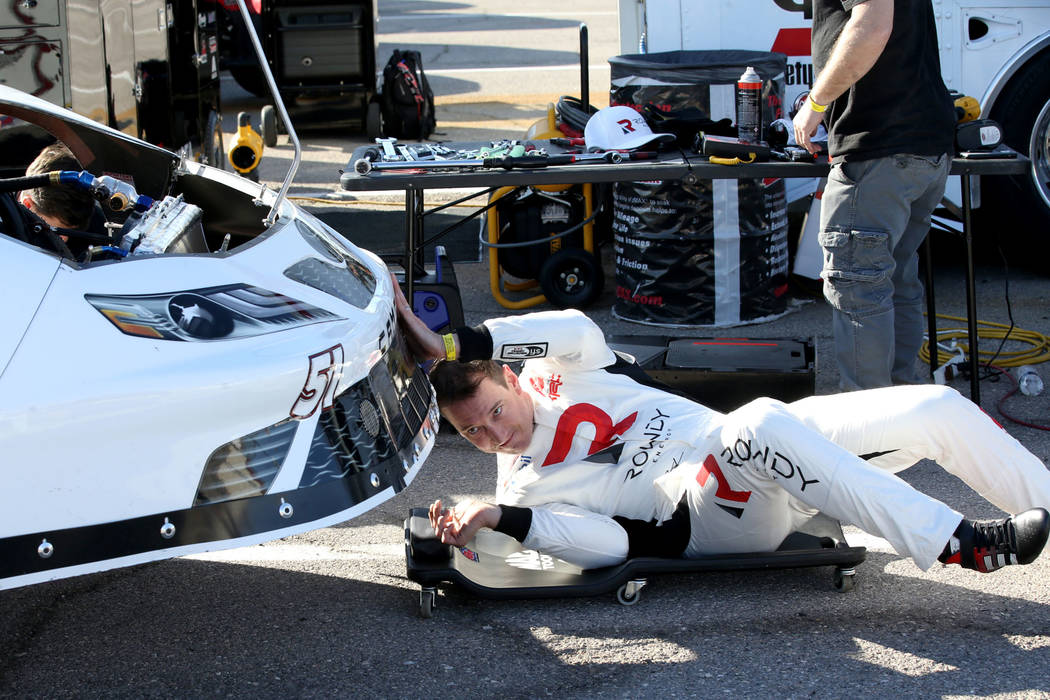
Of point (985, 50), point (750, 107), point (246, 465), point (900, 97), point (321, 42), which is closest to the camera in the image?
point (246, 465)

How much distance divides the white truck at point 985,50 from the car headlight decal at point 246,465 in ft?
14.0

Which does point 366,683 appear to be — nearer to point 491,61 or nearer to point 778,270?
point 778,270

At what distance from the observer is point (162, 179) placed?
362cm

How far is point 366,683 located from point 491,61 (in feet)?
41.5

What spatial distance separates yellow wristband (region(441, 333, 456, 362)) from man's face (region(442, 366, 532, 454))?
0.38 feet

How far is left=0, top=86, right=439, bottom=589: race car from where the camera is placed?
2.31m

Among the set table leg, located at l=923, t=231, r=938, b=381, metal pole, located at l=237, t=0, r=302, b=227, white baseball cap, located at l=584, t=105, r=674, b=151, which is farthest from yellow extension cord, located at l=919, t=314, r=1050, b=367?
metal pole, located at l=237, t=0, r=302, b=227

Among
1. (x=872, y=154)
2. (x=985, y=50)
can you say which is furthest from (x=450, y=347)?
(x=985, y=50)

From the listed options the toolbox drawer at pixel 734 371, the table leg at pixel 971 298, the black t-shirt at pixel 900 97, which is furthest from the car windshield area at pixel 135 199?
the table leg at pixel 971 298

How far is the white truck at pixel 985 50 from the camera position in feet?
19.8

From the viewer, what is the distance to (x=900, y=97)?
13.6 ft

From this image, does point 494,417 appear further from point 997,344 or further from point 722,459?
point 997,344

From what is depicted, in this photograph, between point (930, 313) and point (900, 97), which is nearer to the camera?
point (900, 97)

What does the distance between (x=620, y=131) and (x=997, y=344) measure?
2037mm
